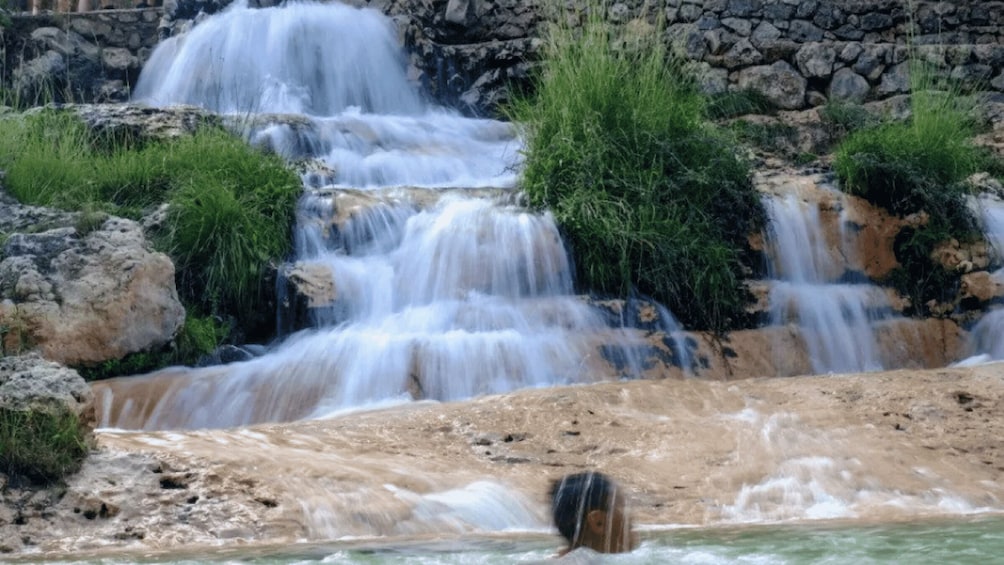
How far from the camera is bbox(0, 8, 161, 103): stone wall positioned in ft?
47.7

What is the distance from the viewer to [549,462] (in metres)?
6.36

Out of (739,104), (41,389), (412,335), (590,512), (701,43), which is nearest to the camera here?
(590,512)

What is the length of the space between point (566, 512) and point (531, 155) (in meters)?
6.79

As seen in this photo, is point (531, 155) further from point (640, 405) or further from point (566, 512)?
point (566, 512)

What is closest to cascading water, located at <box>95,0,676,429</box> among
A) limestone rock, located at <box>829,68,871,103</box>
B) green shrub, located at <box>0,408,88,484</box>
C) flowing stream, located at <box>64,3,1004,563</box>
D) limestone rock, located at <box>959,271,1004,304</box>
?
flowing stream, located at <box>64,3,1004,563</box>

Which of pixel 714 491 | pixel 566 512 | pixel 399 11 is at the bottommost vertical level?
pixel 714 491

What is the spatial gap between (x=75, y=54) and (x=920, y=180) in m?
9.02

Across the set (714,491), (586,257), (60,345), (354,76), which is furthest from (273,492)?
(354,76)

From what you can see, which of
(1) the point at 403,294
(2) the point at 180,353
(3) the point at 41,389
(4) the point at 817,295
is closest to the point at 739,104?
(4) the point at 817,295

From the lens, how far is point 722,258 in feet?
30.9

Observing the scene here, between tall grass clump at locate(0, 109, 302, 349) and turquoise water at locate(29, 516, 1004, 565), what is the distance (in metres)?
4.07

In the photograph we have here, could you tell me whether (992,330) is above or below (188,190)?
below

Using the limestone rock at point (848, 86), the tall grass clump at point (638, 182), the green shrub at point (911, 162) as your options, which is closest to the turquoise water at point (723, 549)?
the tall grass clump at point (638, 182)

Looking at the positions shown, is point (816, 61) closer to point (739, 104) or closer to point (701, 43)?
point (739, 104)
